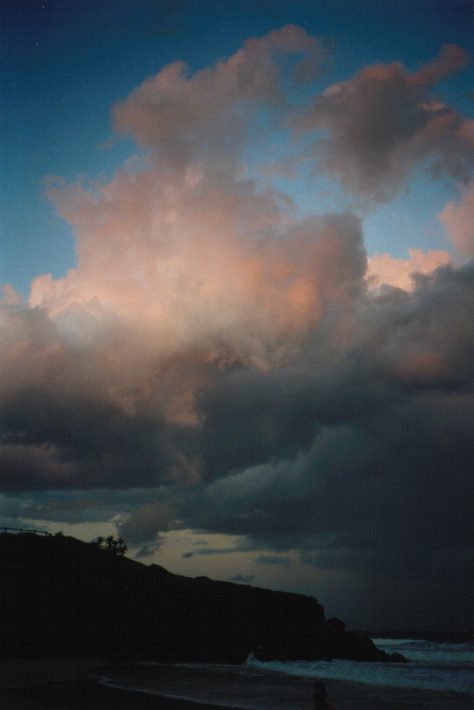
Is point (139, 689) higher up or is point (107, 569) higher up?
point (107, 569)

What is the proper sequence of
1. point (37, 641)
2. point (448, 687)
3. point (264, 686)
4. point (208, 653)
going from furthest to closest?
point (208, 653), point (37, 641), point (448, 687), point (264, 686)

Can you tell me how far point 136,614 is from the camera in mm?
61938

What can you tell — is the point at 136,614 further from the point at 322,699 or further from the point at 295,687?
the point at 322,699

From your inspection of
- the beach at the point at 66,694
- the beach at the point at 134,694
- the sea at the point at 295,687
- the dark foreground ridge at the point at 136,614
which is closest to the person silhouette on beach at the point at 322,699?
the beach at the point at 134,694

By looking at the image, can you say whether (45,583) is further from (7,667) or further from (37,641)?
(7,667)

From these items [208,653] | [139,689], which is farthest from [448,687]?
[208,653]

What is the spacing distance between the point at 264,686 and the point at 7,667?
65.0 ft

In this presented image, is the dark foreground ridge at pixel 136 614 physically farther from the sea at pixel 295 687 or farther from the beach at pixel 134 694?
the beach at pixel 134 694

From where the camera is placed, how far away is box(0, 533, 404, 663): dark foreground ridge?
5828 cm

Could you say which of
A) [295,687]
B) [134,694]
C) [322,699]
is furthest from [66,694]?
[322,699]

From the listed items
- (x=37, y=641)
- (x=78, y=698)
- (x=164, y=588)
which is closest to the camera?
(x=78, y=698)

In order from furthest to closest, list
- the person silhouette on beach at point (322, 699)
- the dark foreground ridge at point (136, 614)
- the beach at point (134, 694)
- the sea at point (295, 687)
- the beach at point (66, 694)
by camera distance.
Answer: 1. the dark foreground ridge at point (136, 614)
2. the sea at point (295, 687)
3. the beach at point (134, 694)
4. the beach at point (66, 694)
5. the person silhouette on beach at point (322, 699)

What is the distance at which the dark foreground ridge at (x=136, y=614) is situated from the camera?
58281 millimetres

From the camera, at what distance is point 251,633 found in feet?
212
